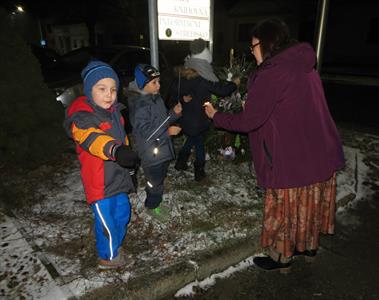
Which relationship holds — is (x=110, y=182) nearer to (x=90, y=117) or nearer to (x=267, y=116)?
(x=90, y=117)

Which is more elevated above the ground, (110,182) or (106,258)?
(110,182)

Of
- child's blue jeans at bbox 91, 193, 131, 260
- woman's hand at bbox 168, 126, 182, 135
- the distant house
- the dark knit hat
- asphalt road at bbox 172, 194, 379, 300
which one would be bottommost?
asphalt road at bbox 172, 194, 379, 300

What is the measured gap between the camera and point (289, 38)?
2363 millimetres

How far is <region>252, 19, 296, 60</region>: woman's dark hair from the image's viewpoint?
2.35m

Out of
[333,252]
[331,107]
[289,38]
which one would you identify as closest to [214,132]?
[333,252]

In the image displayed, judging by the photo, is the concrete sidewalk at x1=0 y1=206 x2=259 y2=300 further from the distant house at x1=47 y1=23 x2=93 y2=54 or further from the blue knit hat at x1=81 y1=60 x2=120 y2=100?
the distant house at x1=47 y1=23 x2=93 y2=54

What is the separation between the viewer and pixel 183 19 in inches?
159

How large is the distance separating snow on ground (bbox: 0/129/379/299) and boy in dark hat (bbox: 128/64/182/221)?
0.64 metres

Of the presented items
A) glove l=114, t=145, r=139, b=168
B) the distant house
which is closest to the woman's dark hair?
glove l=114, t=145, r=139, b=168

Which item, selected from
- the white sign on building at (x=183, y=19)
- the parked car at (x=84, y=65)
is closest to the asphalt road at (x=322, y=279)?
the white sign on building at (x=183, y=19)

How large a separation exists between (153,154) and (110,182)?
83cm

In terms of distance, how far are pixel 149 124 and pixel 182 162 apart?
5.28 feet

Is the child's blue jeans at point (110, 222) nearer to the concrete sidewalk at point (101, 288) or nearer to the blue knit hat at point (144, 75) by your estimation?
the concrete sidewalk at point (101, 288)

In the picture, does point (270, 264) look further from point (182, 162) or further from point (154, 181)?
point (182, 162)
